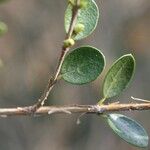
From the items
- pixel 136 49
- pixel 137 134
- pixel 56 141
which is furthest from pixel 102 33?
pixel 137 134

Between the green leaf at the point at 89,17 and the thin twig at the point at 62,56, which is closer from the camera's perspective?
the thin twig at the point at 62,56

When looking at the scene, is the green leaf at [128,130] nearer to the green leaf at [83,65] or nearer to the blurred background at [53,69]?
the green leaf at [83,65]

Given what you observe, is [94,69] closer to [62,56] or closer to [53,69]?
[62,56]

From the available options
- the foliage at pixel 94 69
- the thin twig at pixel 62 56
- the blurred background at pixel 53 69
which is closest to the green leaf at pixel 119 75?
the foliage at pixel 94 69

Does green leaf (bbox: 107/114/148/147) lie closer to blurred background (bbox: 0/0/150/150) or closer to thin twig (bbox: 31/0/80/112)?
thin twig (bbox: 31/0/80/112)

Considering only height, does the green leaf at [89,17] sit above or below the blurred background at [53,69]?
above

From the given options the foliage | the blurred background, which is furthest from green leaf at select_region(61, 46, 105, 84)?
the blurred background
